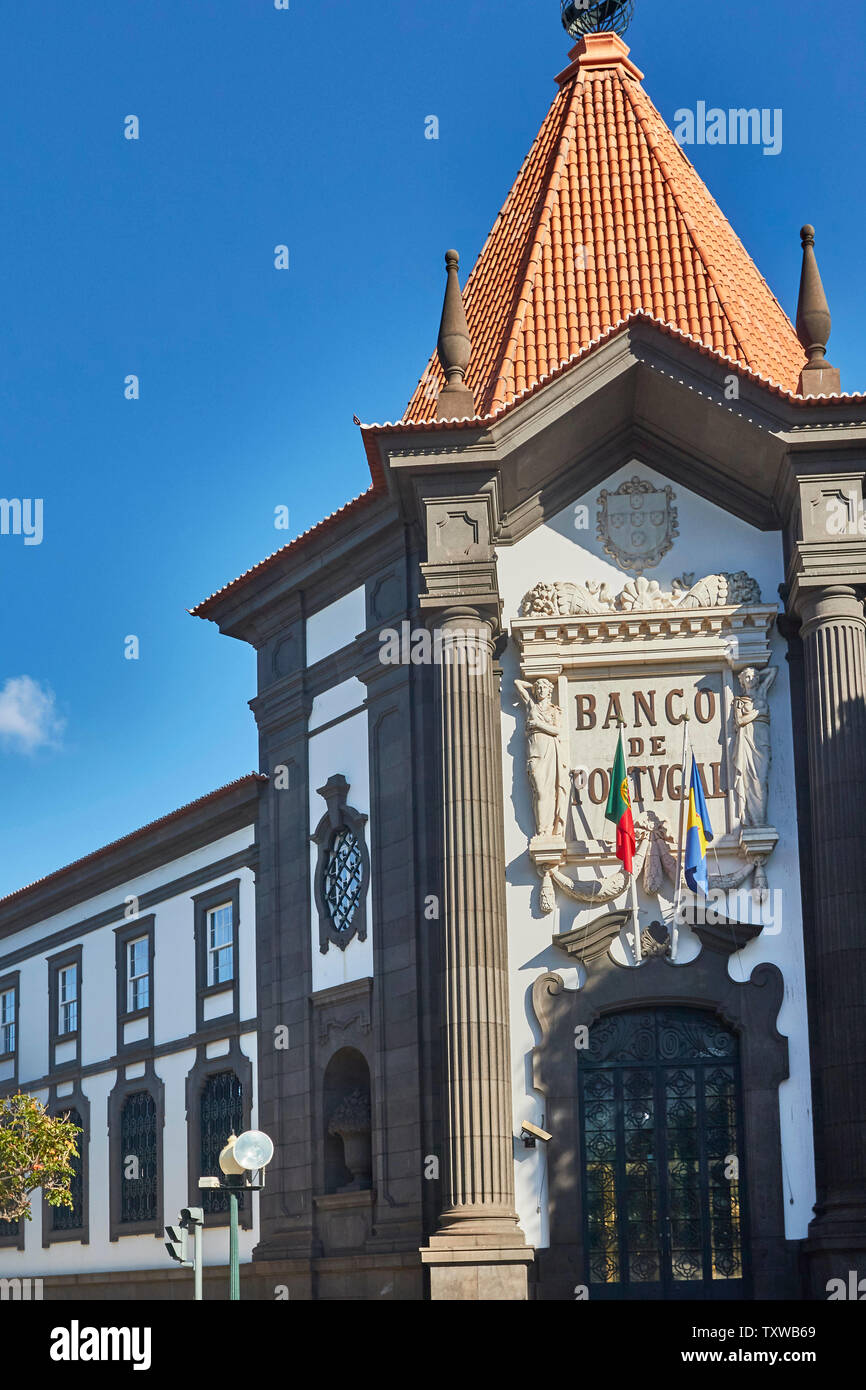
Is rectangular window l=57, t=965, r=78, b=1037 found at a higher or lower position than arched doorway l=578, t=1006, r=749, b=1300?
higher

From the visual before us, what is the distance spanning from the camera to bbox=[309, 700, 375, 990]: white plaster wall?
27.8 metres

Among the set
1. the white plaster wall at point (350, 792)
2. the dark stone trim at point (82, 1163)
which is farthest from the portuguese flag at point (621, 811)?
the dark stone trim at point (82, 1163)

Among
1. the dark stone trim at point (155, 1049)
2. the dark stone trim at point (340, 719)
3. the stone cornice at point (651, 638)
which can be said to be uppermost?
the stone cornice at point (651, 638)

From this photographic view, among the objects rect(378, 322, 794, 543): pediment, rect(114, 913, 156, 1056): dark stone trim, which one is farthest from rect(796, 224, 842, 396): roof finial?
rect(114, 913, 156, 1056): dark stone trim

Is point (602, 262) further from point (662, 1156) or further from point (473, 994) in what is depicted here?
point (662, 1156)

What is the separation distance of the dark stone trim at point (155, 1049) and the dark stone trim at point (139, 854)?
301cm

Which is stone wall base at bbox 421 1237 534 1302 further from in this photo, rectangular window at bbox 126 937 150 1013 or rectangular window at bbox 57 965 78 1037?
rectangular window at bbox 57 965 78 1037

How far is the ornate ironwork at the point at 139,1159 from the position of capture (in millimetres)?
35469

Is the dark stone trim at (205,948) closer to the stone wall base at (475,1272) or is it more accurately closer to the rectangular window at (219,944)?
the rectangular window at (219,944)

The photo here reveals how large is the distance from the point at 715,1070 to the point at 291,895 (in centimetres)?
791

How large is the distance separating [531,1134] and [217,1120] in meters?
9.94

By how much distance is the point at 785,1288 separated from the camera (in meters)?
23.9

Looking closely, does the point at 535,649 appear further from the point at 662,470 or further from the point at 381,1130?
the point at 381,1130

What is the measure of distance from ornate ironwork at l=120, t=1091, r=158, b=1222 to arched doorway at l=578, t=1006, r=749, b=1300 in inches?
510
